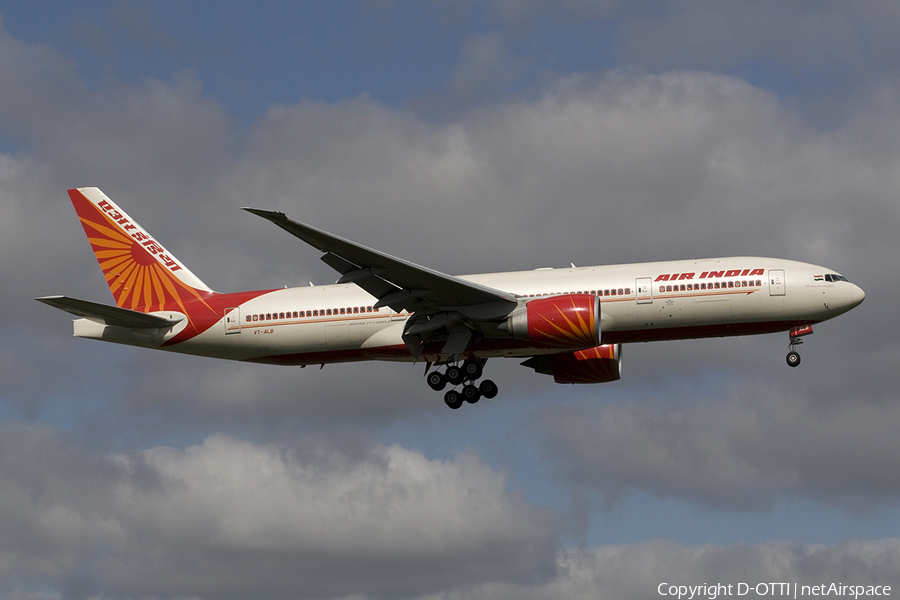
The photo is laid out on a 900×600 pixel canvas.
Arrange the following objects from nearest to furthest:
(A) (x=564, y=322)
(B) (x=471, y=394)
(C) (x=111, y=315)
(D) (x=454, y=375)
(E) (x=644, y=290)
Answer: (A) (x=564, y=322), (E) (x=644, y=290), (C) (x=111, y=315), (D) (x=454, y=375), (B) (x=471, y=394)

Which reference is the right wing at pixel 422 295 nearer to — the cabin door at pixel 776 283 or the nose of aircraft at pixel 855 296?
the cabin door at pixel 776 283

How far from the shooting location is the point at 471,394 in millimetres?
43281

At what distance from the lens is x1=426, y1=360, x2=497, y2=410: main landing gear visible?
1693 inches

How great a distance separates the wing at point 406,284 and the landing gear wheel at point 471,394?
14.0 ft

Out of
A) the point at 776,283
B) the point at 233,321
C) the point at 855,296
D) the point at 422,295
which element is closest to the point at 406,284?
the point at 422,295

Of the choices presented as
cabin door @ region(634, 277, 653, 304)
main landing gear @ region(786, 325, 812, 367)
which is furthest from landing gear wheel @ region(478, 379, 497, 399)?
main landing gear @ region(786, 325, 812, 367)

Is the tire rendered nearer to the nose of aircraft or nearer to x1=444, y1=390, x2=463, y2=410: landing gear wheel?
x1=444, y1=390, x2=463, y2=410: landing gear wheel

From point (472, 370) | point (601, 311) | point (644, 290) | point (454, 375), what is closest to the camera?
point (644, 290)

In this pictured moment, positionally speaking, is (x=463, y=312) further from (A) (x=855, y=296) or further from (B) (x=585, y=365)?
(A) (x=855, y=296)

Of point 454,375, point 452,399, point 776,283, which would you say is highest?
point 776,283

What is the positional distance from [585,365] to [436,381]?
631 centimetres

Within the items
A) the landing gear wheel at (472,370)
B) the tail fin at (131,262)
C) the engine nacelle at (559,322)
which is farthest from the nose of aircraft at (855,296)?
the tail fin at (131,262)

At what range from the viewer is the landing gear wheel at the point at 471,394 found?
43250 millimetres

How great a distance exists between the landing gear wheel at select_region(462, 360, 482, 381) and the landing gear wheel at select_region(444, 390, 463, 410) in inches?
31.3
